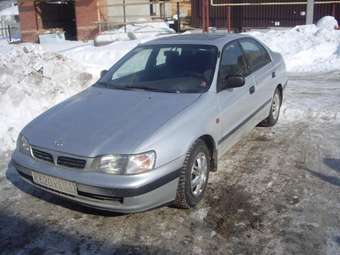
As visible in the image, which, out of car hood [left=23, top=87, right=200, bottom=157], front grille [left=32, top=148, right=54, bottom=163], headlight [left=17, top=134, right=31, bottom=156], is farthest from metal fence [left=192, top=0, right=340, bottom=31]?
front grille [left=32, top=148, right=54, bottom=163]

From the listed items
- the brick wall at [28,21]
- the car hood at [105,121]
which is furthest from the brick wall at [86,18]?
the car hood at [105,121]

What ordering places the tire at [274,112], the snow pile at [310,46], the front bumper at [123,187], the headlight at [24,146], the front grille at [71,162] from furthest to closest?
the snow pile at [310,46] → the tire at [274,112] → the headlight at [24,146] → the front grille at [71,162] → the front bumper at [123,187]

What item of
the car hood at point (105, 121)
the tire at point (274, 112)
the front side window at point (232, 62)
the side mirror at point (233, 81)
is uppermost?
the front side window at point (232, 62)

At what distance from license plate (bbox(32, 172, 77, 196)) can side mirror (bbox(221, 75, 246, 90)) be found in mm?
1951

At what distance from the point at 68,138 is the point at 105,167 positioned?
1.63 feet

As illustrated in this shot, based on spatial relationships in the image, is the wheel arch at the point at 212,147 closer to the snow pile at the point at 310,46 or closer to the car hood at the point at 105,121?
the car hood at the point at 105,121

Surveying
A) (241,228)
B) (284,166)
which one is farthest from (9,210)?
(284,166)

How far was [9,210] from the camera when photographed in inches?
167

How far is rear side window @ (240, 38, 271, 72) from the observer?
5489 mm

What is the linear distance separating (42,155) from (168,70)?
5.77 feet

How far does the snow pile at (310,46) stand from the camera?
11.7 meters

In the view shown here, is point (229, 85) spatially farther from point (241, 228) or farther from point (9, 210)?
point (9, 210)

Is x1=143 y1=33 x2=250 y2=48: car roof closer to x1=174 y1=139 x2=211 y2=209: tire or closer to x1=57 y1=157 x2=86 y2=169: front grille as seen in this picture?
x1=174 y1=139 x2=211 y2=209: tire

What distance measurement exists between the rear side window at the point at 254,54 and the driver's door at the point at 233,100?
0.60 ft
